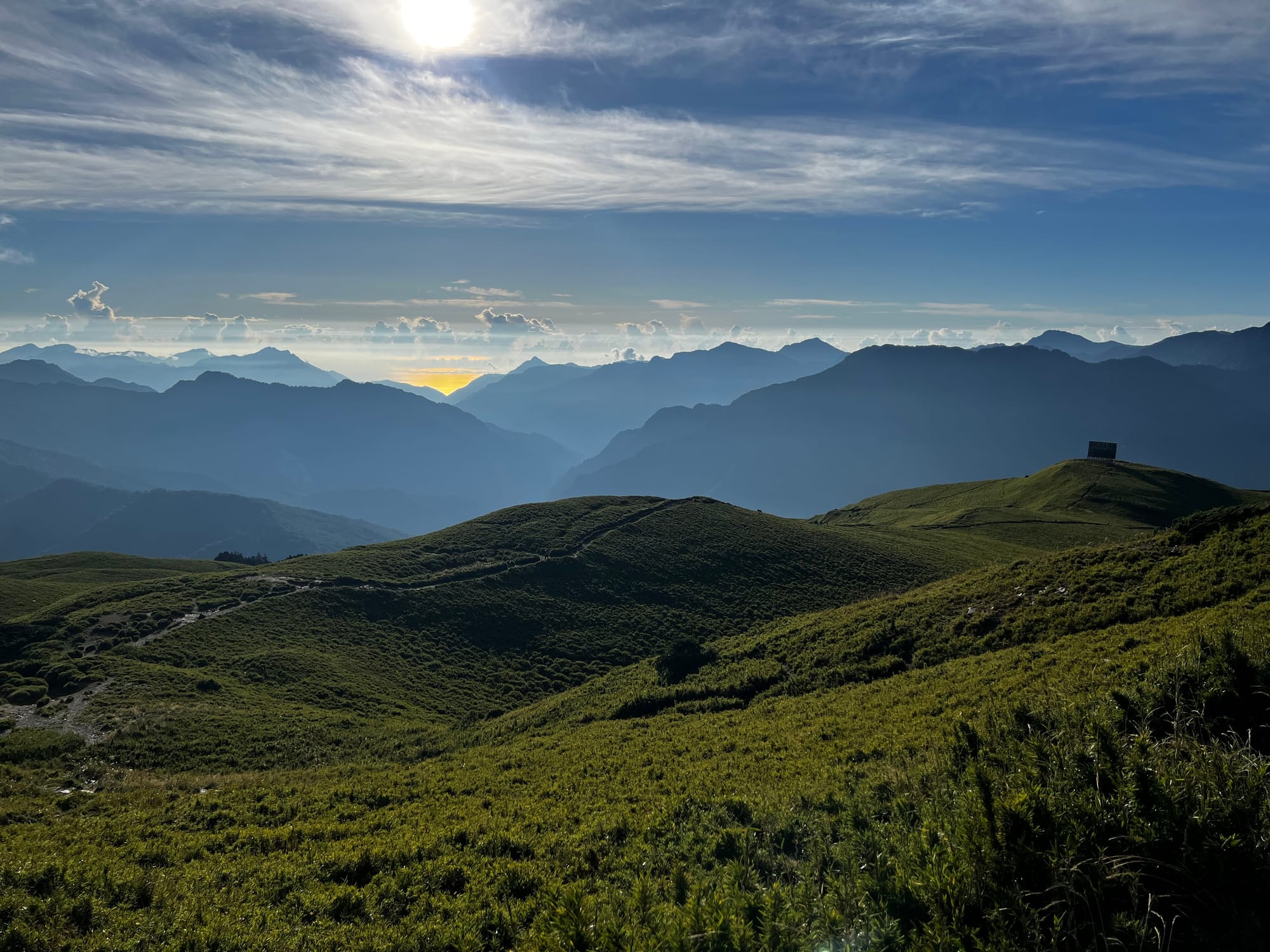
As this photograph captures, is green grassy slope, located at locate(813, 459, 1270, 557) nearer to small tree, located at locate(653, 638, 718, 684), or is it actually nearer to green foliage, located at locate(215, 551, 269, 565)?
small tree, located at locate(653, 638, 718, 684)

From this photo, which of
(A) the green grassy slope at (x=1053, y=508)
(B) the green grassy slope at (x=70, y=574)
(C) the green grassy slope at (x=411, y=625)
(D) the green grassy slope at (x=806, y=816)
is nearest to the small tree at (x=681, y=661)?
(D) the green grassy slope at (x=806, y=816)

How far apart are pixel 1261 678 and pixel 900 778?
5.68 m

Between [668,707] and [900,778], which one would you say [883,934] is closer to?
[900,778]

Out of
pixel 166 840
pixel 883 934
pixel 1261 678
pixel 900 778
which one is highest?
pixel 1261 678

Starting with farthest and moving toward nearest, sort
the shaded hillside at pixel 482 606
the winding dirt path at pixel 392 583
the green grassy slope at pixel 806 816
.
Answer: the winding dirt path at pixel 392 583
the shaded hillside at pixel 482 606
the green grassy slope at pixel 806 816

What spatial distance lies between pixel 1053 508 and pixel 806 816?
374ft

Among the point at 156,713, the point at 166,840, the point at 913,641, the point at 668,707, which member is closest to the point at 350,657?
the point at 156,713

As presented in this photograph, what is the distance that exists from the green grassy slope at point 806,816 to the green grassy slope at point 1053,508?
55939 mm

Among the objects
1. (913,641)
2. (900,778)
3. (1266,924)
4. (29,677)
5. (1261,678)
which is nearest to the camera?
(1266,924)

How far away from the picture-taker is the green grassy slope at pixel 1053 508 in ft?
274

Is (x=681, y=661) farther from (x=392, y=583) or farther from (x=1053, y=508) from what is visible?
(x=1053, y=508)

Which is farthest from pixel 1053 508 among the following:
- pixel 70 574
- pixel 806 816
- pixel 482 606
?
pixel 70 574

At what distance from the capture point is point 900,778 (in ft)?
38.2

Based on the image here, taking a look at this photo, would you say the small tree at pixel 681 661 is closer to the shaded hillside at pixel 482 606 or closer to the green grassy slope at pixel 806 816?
the shaded hillside at pixel 482 606
